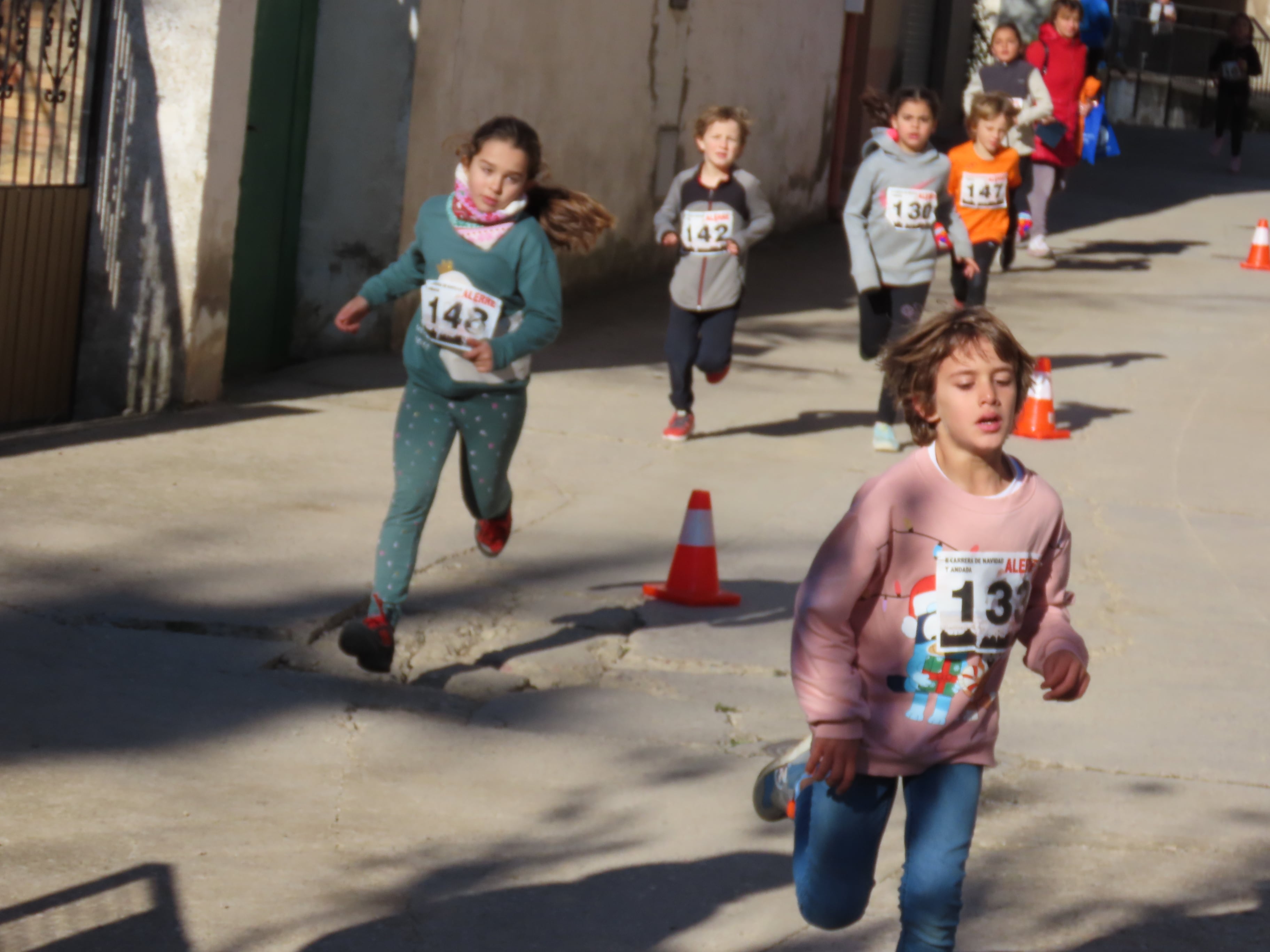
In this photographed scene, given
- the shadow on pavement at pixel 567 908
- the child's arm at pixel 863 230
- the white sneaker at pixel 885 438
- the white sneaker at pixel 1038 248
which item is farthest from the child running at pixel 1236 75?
the shadow on pavement at pixel 567 908

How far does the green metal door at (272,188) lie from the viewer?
32.9 feet

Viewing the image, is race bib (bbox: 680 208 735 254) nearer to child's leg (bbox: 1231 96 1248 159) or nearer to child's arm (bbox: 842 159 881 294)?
child's arm (bbox: 842 159 881 294)

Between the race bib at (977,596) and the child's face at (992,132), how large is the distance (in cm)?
787

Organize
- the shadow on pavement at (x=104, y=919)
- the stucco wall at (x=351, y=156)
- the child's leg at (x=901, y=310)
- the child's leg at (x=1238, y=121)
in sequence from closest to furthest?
the shadow on pavement at (x=104, y=919) < the child's leg at (x=901, y=310) < the stucco wall at (x=351, y=156) < the child's leg at (x=1238, y=121)

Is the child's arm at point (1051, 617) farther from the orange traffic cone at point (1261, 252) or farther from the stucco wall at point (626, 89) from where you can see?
the orange traffic cone at point (1261, 252)

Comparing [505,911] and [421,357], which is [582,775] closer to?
[505,911]

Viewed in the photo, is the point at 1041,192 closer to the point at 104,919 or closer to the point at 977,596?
the point at 977,596

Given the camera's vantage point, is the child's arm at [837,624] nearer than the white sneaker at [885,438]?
Yes

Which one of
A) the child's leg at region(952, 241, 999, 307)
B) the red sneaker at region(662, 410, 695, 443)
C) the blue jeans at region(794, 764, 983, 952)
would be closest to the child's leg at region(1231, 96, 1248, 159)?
the child's leg at region(952, 241, 999, 307)

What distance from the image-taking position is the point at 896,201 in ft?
29.7

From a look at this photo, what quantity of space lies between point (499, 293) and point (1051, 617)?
242 cm

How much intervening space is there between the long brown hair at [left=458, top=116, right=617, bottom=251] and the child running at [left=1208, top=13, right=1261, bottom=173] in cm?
2070

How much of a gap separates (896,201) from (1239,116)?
17.1 metres

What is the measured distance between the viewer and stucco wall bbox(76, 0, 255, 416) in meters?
8.72
